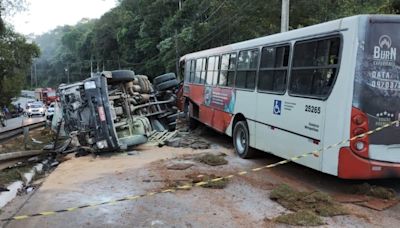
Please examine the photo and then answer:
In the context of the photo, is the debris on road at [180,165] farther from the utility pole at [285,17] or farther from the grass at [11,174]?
the utility pole at [285,17]

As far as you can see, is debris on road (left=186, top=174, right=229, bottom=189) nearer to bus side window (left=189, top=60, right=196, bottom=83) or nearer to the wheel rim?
the wheel rim

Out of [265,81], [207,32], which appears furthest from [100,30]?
[265,81]

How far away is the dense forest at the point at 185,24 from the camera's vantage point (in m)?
26.9

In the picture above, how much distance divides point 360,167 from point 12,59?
37175 millimetres

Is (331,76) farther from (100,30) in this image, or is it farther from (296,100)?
(100,30)

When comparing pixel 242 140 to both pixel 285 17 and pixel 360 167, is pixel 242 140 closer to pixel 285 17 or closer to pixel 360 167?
pixel 360 167

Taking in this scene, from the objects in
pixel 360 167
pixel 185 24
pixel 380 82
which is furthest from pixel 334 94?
pixel 185 24

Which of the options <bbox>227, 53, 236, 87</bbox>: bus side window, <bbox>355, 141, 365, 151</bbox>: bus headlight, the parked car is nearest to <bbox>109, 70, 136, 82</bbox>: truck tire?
<bbox>227, 53, 236, 87</bbox>: bus side window

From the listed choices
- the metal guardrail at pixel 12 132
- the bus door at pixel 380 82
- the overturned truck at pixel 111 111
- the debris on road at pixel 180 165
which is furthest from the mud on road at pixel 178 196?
the metal guardrail at pixel 12 132

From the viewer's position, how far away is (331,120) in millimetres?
6734

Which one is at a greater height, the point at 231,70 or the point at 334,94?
the point at 231,70

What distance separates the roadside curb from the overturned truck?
1567 mm

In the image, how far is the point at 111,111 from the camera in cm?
1225

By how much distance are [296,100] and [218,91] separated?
450 centimetres
